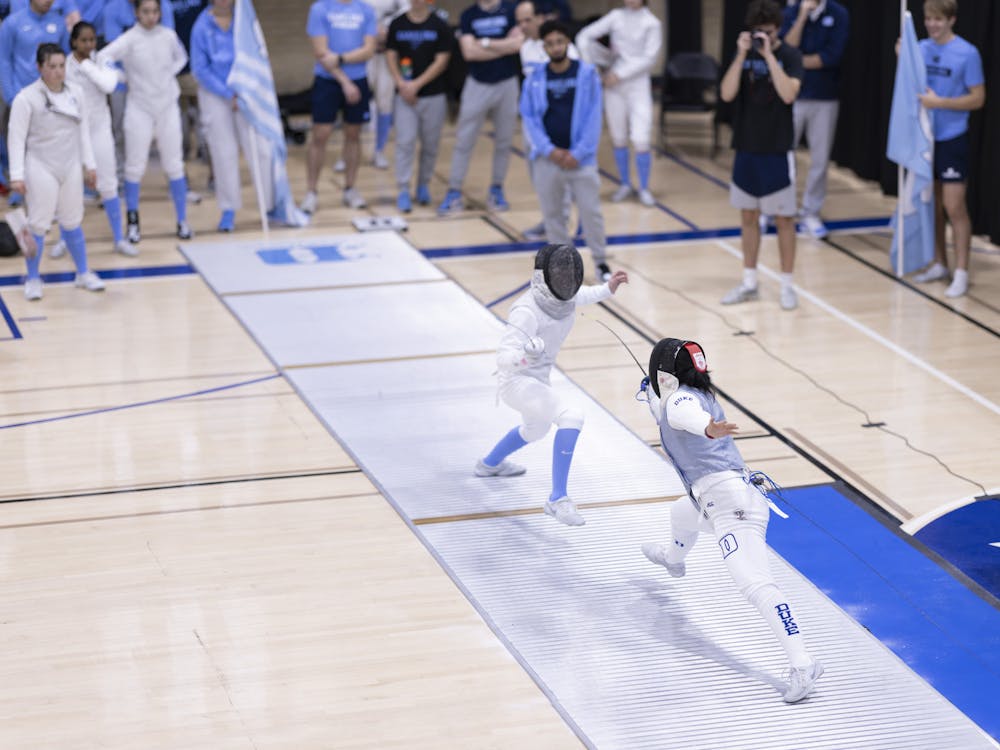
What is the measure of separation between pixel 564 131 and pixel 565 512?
4216 mm

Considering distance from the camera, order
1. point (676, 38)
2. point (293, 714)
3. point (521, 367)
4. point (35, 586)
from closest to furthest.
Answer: point (293, 714) < point (35, 586) < point (521, 367) < point (676, 38)

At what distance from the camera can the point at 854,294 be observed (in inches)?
401

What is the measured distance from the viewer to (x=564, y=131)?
10.3 metres

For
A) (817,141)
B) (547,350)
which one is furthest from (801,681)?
(817,141)

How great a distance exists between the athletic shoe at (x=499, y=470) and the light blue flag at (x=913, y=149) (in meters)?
4.32

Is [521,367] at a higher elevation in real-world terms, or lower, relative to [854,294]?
higher

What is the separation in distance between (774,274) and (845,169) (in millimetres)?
3643

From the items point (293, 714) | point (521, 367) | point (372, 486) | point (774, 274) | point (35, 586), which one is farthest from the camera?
point (774, 274)

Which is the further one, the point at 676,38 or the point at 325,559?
the point at 676,38

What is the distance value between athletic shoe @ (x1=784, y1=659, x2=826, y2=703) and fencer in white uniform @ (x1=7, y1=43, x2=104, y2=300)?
620 centimetres

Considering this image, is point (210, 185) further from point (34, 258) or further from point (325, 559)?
point (325, 559)

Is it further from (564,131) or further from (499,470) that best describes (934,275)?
(499,470)

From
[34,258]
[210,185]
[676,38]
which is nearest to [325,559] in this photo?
[34,258]

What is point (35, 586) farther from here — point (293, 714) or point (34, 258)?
point (34, 258)
